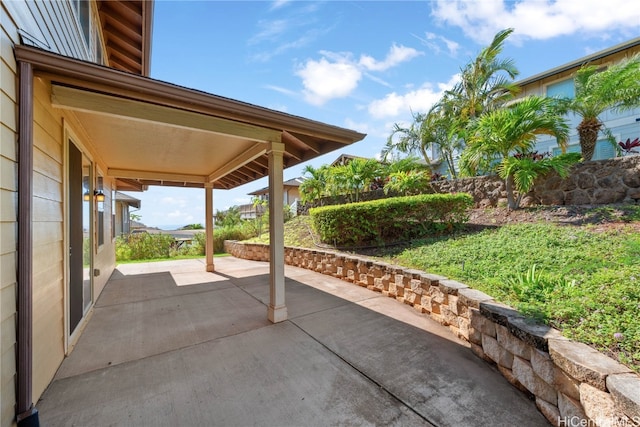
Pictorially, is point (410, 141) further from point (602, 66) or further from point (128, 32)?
point (128, 32)

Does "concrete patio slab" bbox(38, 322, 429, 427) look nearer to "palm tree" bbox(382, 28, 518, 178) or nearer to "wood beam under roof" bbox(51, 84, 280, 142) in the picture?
"wood beam under roof" bbox(51, 84, 280, 142)

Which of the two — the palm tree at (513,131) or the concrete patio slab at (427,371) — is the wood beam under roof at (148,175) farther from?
the palm tree at (513,131)

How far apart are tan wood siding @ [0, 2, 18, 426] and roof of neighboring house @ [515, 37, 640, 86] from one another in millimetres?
15948

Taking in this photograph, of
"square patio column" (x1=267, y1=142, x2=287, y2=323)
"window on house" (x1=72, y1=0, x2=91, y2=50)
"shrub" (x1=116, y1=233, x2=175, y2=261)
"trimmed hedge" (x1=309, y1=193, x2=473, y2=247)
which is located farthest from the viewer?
"shrub" (x1=116, y1=233, x2=175, y2=261)

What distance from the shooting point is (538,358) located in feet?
6.66

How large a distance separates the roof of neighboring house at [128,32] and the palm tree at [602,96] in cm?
952

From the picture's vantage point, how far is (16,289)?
73.0 inches

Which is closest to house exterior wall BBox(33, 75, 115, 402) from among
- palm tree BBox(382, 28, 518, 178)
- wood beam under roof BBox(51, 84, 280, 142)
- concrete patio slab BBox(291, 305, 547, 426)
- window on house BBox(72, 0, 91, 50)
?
wood beam under roof BBox(51, 84, 280, 142)

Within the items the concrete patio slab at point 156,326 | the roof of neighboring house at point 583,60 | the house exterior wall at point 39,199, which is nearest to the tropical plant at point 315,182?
the concrete patio slab at point 156,326

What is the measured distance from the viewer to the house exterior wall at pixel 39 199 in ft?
5.66

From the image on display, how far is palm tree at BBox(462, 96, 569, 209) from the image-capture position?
18.9 ft

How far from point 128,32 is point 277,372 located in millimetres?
7547

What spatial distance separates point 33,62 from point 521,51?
13.5m

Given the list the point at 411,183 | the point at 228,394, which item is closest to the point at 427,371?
the point at 228,394
